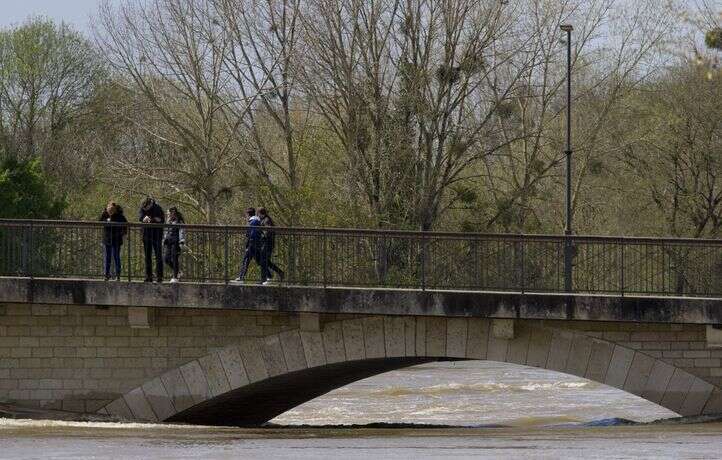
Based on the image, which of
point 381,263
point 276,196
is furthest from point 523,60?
point 381,263

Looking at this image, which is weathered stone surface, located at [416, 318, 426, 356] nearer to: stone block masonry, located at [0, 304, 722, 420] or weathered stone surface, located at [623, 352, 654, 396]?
stone block masonry, located at [0, 304, 722, 420]

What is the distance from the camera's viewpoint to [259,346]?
68.9ft

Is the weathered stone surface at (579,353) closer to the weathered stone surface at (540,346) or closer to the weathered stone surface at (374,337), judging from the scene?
the weathered stone surface at (540,346)

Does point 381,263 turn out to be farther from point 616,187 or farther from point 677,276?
point 616,187

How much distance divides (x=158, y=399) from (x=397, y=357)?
324 cm

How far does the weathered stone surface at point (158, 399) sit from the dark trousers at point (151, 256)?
4.76 feet

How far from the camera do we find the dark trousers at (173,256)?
2156cm

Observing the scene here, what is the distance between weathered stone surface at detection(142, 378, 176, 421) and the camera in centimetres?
2116

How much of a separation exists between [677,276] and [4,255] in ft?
30.0

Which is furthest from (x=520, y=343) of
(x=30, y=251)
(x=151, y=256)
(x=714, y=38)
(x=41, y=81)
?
(x=41, y=81)

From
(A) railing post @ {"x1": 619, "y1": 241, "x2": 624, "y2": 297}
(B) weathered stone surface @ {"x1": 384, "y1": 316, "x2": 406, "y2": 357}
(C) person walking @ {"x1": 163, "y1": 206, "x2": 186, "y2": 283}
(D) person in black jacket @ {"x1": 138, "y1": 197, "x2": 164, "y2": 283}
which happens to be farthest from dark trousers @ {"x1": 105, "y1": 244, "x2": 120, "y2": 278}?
(A) railing post @ {"x1": 619, "y1": 241, "x2": 624, "y2": 297}

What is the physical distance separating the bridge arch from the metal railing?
0.69 m

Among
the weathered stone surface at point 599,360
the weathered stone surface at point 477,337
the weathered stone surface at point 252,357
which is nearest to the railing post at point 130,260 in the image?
the weathered stone surface at point 252,357

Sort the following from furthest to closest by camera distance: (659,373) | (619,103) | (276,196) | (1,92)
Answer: (1,92), (619,103), (276,196), (659,373)
